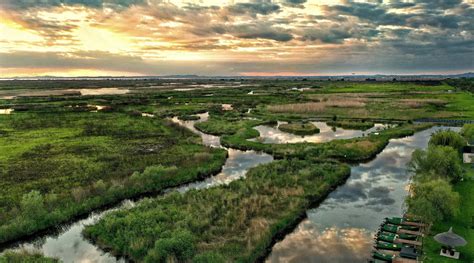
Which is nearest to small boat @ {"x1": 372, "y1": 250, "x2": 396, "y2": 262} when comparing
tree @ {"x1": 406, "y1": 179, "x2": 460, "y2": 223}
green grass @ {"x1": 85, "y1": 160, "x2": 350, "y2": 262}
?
tree @ {"x1": 406, "y1": 179, "x2": 460, "y2": 223}

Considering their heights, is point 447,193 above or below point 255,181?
above

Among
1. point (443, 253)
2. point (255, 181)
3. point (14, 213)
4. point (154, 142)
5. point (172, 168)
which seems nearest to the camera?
point (443, 253)

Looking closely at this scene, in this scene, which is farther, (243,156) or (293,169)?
(243,156)

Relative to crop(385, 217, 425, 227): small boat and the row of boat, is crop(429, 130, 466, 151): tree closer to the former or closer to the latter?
crop(385, 217, 425, 227): small boat

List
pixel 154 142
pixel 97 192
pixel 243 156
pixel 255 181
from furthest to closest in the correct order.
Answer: pixel 154 142
pixel 243 156
pixel 255 181
pixel 97 192

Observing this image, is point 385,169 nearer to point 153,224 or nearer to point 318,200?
point 318,200

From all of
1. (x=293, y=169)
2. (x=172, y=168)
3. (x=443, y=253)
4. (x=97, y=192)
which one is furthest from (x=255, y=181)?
(x=443, y=253)
